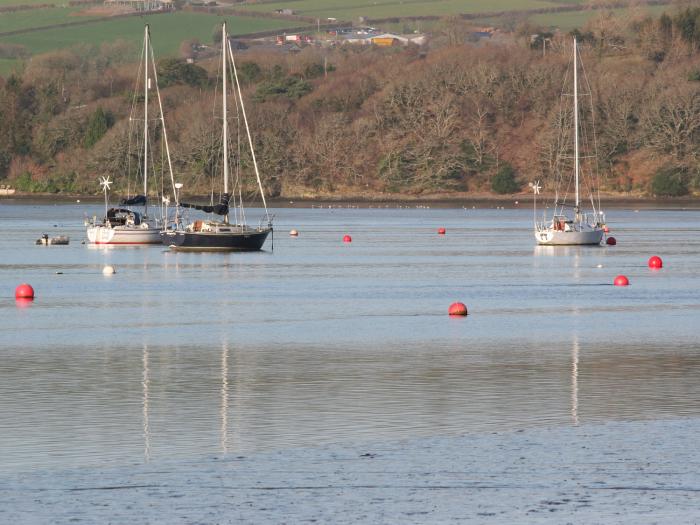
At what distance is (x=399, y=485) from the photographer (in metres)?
18.2

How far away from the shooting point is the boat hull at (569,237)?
279 ft

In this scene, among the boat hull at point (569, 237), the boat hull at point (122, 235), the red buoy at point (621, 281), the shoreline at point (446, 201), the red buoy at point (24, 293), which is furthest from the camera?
the shoreline at point (446, 201)

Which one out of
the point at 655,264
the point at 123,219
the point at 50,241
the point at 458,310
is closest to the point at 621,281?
the point at 655,264

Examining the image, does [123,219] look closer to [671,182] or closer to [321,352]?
[321,352]

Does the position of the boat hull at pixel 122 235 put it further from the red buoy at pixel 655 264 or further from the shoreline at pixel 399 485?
the shoreline at pixel 399 485

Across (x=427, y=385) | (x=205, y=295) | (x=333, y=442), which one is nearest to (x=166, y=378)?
(x=427, y=385)

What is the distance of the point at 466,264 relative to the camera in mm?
67562

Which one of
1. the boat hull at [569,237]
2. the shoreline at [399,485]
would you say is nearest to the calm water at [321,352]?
the shoreline at [399,485]

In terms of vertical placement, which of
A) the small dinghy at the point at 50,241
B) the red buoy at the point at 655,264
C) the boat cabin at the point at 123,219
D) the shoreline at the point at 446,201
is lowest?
the shoreline at the point at 446,201

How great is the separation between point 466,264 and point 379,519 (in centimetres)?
5131

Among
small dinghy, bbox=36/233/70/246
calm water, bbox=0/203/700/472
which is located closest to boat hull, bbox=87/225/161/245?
small dinghy, bbox=36/233/70/246

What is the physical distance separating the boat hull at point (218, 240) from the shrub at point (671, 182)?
103 m

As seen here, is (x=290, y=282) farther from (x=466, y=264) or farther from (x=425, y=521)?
(x=425, y=521)

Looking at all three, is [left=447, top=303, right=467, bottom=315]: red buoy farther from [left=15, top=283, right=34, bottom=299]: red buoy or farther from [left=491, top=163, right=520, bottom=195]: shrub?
[left=491, top=163, right=520, bottom=195]: shrub
